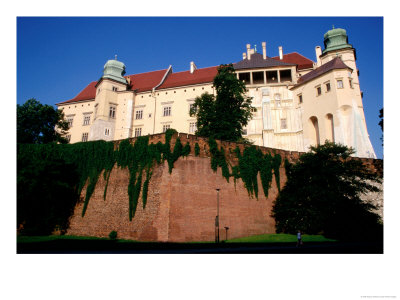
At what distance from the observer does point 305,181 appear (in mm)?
21031

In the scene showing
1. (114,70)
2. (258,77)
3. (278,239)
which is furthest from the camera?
(114,70)

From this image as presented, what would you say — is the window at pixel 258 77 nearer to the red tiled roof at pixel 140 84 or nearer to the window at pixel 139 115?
the red tiled roof at pixel 140 84

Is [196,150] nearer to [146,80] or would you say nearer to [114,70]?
[114,70]

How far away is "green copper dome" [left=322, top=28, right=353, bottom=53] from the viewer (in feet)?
127

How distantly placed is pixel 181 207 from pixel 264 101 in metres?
22.6

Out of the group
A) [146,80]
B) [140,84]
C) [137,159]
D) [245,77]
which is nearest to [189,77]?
[146,80]

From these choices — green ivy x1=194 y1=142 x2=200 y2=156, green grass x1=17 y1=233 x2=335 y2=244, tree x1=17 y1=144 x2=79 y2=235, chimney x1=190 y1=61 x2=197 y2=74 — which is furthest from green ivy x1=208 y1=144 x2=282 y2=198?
chimney x1=190 y1=61 x2=197 y2=74

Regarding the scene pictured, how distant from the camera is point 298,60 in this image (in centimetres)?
4325

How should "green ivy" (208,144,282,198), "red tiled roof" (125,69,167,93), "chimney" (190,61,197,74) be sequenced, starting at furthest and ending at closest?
"chimney" (190,61,197,74)
"red tiled roof" (125,69,167,93)
"green ivy" (208,144,282,198)

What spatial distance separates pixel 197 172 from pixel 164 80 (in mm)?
29248

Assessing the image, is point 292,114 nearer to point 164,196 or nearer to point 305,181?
point 305,181

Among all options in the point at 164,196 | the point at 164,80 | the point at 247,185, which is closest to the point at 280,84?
the point at 164,80

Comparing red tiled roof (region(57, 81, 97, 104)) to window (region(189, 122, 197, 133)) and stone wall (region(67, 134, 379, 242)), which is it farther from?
stone wall (region(67, 134, 379, 242))

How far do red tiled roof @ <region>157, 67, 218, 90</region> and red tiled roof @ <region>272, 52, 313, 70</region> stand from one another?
32.1 feet
